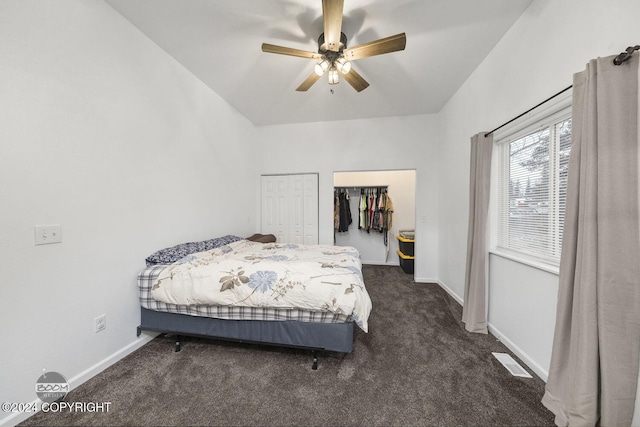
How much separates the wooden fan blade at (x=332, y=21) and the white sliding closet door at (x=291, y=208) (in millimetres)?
2438

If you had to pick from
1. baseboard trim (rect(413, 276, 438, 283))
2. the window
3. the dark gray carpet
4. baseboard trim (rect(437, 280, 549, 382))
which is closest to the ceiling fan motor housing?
the window

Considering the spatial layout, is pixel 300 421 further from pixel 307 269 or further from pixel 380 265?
pixel 380 265

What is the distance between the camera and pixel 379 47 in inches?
68.5

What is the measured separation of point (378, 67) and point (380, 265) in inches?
147

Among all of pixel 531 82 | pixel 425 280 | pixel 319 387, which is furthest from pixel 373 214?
pixel 319 387

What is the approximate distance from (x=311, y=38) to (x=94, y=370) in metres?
3.18

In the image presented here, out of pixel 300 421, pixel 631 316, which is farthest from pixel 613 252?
pixel 300 421

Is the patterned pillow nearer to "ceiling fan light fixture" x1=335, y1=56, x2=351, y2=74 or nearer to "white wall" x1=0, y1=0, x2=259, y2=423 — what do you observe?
"white wall" x1=0, y1=0, x2=259, y2=423

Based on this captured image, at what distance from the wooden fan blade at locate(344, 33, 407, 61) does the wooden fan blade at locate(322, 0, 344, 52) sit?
0.43ft

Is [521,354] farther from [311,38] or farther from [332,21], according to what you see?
[311,38]

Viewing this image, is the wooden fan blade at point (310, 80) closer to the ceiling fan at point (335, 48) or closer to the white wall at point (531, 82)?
the ceiling fan at point (335, 48)

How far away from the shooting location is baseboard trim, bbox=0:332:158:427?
1.20m

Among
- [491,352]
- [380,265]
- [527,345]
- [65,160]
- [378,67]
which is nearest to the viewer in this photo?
[65,160]

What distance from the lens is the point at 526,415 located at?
129cm
